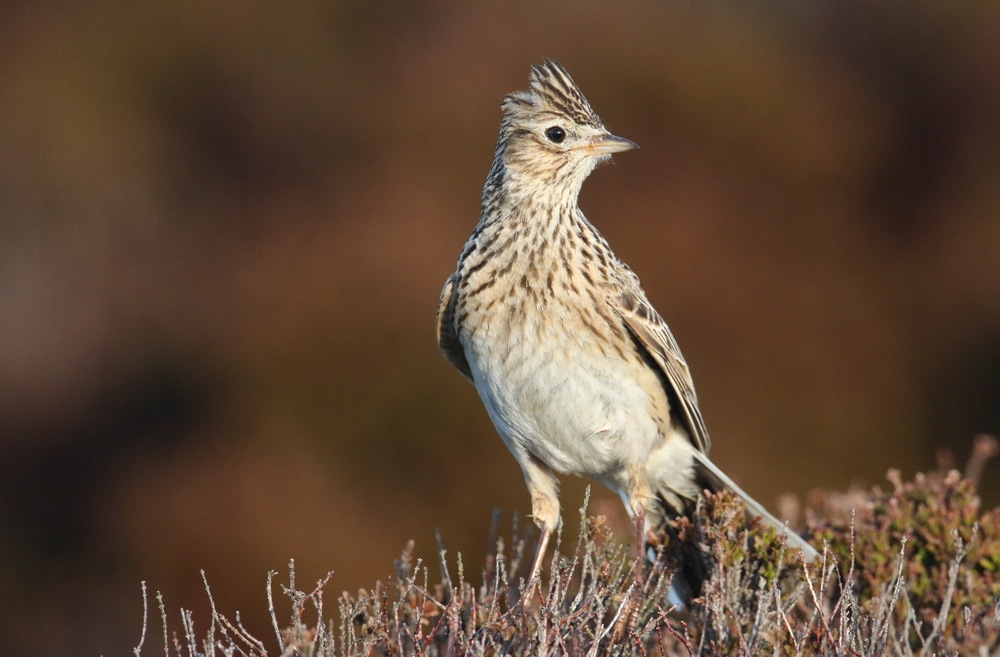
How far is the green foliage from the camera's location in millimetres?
3414

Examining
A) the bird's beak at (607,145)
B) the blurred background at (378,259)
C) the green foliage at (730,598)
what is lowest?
the green foliage at (730,598)

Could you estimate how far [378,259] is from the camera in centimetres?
1193

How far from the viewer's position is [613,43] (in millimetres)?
14438

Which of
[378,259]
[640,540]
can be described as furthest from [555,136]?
[378,259]

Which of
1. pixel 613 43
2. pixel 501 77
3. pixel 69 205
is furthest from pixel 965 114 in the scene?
pixel 69 205

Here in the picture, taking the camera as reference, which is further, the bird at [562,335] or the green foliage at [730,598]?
the bird at [562,335]

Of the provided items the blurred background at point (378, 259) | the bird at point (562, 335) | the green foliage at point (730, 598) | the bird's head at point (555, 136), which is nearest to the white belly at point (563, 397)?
the bird at point (562, 335)

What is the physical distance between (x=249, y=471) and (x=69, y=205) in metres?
4.62

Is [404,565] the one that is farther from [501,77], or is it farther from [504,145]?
[501,77]

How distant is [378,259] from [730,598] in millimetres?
8364

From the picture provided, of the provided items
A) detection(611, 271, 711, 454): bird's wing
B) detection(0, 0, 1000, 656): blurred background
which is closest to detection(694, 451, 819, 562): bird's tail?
detection(611, 271, 711, 454): bird's wing

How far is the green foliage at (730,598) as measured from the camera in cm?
341

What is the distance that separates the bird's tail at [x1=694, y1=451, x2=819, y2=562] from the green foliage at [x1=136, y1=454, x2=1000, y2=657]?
5 centimetres

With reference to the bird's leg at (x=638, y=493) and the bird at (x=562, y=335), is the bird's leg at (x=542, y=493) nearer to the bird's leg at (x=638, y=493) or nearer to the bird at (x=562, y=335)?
the bird at (x=562, y=335)
